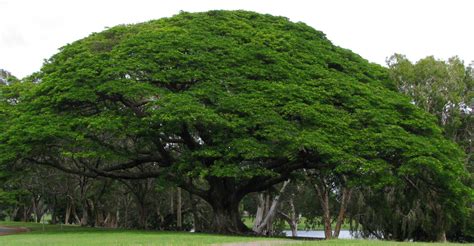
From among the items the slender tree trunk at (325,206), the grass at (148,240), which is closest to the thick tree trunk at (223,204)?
the slender tree trunk at (325,206)

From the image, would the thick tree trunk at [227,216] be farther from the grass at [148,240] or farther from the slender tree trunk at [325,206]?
the grass at [148,240]

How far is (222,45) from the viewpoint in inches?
1039

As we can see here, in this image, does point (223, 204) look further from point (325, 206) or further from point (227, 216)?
point (325, 206)

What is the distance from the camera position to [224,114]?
23078 mm

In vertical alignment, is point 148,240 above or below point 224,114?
below

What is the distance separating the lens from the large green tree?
22.7 meters

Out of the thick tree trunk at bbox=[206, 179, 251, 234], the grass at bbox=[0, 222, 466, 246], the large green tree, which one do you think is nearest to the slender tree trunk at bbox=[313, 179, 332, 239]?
the large green tree

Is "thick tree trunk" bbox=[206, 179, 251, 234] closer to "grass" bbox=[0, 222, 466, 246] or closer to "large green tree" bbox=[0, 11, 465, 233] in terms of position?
"large green tree" bbox=[0, 11, 465, 233]

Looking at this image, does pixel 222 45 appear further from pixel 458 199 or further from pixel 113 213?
pixel 113 213

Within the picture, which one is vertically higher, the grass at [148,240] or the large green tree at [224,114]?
the large green tree at [224,114]

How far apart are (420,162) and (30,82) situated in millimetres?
20986

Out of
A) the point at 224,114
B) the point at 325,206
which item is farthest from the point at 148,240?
the point at 325,206

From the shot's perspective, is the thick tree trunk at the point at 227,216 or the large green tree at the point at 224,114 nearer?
the large green tree at the point at 224,114

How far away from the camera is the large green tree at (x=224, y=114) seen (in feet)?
74.5
